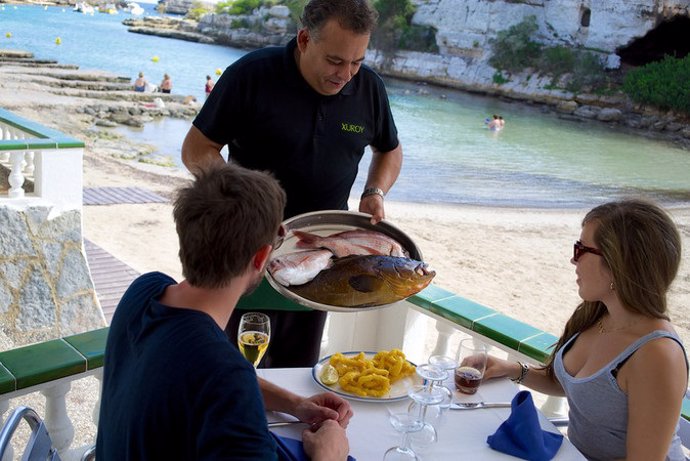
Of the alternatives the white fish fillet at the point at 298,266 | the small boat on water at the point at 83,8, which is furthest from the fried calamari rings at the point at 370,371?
the small boat on water at the point at 83,8

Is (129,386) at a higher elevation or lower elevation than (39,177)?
higher

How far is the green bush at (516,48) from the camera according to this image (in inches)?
1925

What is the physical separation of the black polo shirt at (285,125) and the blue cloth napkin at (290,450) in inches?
44.9

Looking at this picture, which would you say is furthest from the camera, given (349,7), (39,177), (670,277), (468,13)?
(468,13)

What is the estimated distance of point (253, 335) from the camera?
71.1 inches

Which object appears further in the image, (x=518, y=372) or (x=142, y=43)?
(x=142, y=43)

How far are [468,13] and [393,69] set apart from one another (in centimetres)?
738

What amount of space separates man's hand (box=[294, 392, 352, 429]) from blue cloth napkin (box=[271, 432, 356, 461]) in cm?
8

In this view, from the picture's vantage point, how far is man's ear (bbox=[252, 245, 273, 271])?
48.3 inches

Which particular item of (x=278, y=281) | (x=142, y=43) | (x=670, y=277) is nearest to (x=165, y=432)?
(x=278, y=281)

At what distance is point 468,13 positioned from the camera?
53.1 m

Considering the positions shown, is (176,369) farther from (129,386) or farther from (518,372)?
(518,372)

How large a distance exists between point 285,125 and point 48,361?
43.3 inches

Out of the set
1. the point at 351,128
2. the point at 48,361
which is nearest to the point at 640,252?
the point at 351,128
